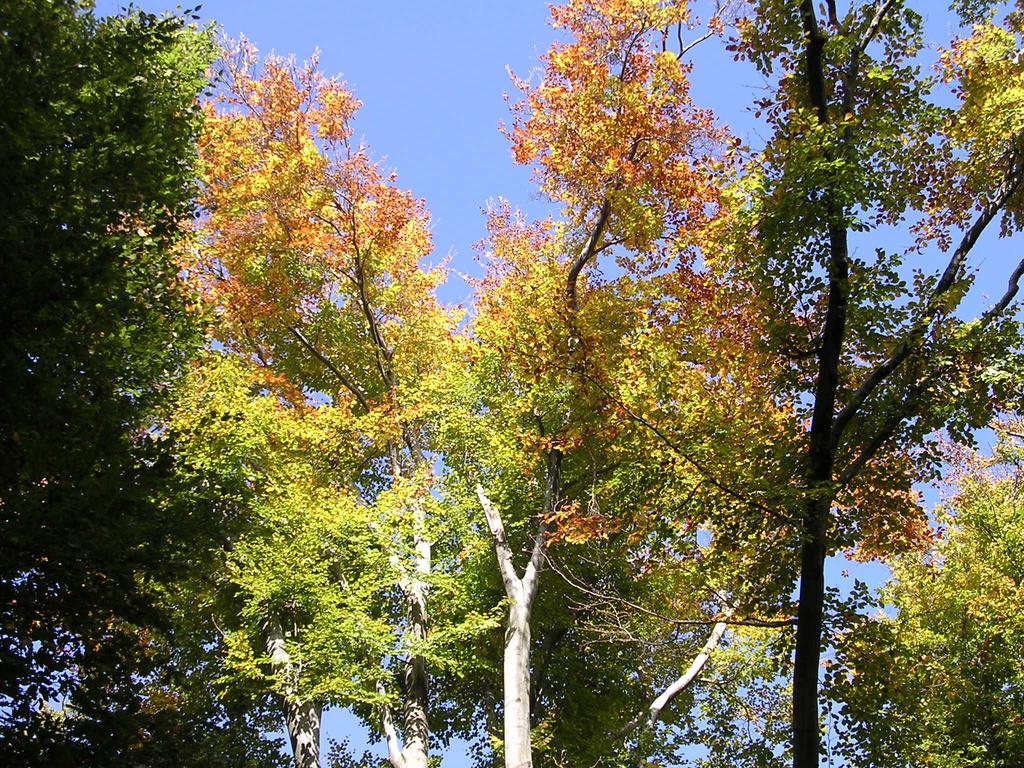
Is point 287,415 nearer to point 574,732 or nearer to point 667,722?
point 574,732

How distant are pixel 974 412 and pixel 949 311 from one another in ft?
3.27

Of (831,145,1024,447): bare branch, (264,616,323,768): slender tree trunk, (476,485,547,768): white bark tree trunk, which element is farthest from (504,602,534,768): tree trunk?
(831,145,1024,447): bare branch

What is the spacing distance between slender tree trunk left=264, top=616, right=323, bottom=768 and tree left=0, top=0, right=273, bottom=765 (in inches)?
172

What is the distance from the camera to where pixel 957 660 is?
620 inches

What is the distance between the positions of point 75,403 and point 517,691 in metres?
7.46

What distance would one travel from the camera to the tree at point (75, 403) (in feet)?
24.9

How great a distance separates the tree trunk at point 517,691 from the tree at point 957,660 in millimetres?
4196

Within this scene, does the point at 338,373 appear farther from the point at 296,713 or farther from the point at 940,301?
the point at 940,301

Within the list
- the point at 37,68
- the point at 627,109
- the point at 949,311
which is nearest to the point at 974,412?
the point at 949,311

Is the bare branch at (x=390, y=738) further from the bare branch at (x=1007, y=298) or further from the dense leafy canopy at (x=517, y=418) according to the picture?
the bare branch at (x=1007, y=298)

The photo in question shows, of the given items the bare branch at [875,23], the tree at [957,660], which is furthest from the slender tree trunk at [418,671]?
the bare branch at [875,23]

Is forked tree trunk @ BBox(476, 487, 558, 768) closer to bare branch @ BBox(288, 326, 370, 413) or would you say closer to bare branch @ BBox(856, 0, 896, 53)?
bare branch @ BBox(288, 326, 370, 413)

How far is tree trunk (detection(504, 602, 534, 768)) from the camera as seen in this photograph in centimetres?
1203

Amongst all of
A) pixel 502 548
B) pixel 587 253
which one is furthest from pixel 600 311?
pixel 502 548
